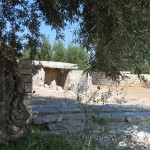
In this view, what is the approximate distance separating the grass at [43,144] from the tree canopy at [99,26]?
1175 mm

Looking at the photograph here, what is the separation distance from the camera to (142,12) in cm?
474

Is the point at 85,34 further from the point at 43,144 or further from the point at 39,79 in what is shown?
the point at 39,79

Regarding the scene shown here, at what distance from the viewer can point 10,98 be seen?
529 centimetres

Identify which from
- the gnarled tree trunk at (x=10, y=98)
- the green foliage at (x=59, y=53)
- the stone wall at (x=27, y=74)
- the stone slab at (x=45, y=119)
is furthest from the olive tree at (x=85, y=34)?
the green foliage at (x=59, y=53)

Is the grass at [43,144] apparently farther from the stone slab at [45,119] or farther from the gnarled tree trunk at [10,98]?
the stone slab at [45,119]

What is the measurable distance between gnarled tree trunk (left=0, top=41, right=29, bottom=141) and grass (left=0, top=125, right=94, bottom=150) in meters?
0.12

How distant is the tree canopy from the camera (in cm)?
459

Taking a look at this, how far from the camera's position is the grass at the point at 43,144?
488 centimetres

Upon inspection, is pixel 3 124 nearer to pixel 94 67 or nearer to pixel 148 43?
pixel 94 67

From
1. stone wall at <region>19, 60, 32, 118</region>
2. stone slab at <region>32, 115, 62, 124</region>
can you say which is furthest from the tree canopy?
stone slab at <region>32, 115, 62, 124</region>

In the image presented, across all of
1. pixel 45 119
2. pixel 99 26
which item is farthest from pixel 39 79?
pixel 99 26

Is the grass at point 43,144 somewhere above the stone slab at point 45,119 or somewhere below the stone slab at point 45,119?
below

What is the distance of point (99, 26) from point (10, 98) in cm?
170

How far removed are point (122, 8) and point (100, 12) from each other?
30 centimetres
